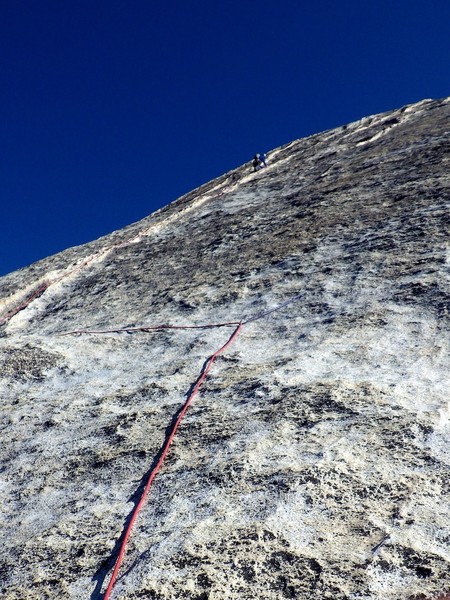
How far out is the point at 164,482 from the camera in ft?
10.1

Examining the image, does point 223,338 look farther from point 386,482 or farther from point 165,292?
point 386,482

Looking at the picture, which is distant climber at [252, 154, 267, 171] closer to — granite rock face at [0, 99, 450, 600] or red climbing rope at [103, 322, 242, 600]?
granite rock face at [0, 99, 450, 600]

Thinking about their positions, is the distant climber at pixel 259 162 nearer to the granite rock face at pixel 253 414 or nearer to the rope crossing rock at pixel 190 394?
the granite rock face at pixel 253 414

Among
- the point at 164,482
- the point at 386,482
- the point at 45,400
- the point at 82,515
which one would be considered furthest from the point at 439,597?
the point at 45,400

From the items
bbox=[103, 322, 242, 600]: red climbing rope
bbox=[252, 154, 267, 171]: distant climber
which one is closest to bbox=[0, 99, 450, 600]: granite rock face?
bbox=[103, 322, 242, 600]: red climbing rope

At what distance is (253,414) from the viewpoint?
11.4 feet

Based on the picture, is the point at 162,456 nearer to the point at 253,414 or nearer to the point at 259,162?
the point at 253,414

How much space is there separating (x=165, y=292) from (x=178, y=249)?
4.64 feet

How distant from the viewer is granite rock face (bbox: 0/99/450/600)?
2496mm

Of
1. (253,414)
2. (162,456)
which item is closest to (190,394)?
(253,414)

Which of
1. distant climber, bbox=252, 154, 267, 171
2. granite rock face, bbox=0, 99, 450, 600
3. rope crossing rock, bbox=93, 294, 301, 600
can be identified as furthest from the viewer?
distant climber, bbox=252, 154, 267, 171

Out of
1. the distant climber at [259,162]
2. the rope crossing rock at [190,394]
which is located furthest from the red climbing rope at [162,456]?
the distant climber at [259,162]

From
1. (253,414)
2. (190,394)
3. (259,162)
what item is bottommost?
(253,414)

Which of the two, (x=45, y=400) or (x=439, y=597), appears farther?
(x=45, y=400)
